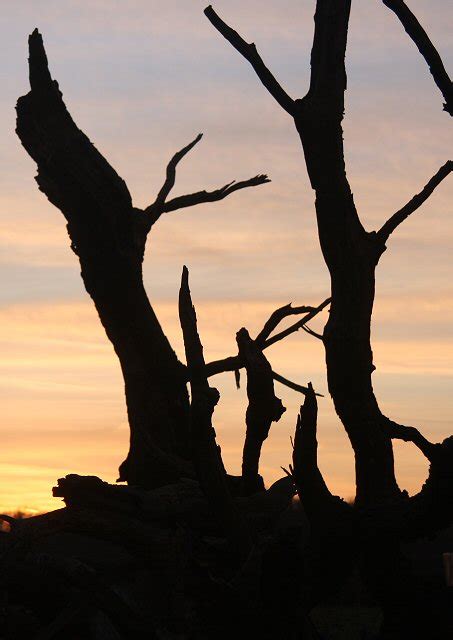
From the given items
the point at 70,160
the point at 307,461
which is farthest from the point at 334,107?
the point at 70,160

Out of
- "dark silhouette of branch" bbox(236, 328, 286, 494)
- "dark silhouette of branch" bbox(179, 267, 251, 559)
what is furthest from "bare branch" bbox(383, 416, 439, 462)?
"dark silhouette of branch" bbox(179, 267, 251, 559)

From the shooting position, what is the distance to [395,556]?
5691mm

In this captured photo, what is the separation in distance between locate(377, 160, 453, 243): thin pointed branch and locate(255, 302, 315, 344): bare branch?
7.22 feet

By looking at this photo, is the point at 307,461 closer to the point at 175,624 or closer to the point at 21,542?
the point at 175,624

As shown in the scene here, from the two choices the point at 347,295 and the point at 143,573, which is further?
the point at 347,295

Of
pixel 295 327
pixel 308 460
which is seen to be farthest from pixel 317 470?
pixel 295 327

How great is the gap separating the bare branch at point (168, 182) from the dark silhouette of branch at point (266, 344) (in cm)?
150

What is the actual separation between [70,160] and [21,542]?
156 inches

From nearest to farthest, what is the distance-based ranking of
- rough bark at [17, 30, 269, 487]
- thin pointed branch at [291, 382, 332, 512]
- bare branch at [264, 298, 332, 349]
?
thin pointed branch at [291, 382, 332, 512] < bare branch at [264, 298, 332, 349] < rough bark at [17, 30, 269, 487]

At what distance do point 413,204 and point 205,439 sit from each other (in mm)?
2291

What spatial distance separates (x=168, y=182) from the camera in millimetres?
9172

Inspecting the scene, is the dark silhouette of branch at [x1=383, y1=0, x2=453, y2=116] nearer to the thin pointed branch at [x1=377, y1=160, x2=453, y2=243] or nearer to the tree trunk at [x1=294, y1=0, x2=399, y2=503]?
the tree trunk at [x1=294, y1=0, x2=399, y2=503]

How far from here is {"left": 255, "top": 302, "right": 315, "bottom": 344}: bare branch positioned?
27.4 feet

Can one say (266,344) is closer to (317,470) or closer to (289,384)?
(289,384)
